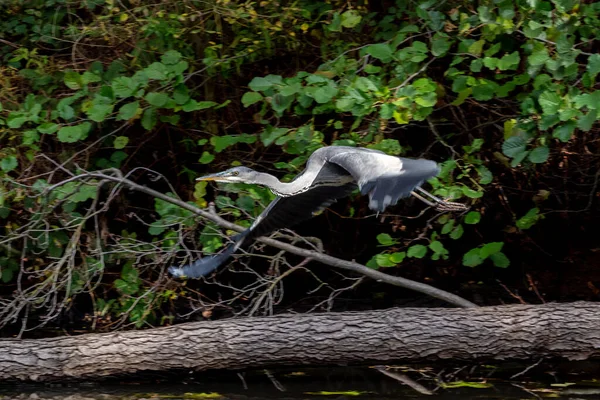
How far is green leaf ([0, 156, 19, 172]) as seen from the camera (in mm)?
5207

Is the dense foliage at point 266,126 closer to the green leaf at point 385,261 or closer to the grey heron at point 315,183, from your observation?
the green leaf at point 385,261

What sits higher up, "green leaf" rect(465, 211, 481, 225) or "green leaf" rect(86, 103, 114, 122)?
"green leaf" rect(86, 103, 114, 122)

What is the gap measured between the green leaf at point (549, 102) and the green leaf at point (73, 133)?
2.65m

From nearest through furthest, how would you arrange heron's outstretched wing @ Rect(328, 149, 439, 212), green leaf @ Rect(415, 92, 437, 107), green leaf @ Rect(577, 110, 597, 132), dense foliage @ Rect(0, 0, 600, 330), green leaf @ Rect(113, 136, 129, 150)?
heron's outstretched wing @ Rect(328, 149, 439, 212), green leaf @ Rect(577, 110, 597, 132), green leaf @ Rect(415, 92, 437, 107), dense foliage @ Rect(0, 0, 600, 330), green leaf @ Rect(113, 136, 129, 150)

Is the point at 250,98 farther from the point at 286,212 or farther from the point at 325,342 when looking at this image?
the point at 325,342

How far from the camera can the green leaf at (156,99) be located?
5246 mm

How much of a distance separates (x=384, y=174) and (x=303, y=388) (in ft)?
4.90

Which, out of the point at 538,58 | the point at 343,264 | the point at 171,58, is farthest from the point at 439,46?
the point at 171,58

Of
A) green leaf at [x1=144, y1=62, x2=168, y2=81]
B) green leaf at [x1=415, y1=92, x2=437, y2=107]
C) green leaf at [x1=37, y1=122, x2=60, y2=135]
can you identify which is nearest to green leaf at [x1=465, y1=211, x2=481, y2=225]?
green leaf at [x1=415, y1=92, x2=437, y2=107]

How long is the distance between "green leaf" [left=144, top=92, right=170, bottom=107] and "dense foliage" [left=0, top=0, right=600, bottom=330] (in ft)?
0.05

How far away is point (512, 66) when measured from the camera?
4.87 meters

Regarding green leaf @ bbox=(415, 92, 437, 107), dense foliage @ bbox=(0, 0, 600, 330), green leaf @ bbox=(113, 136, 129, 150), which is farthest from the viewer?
green leaf @ bbox=(113, 136, 129, 150)

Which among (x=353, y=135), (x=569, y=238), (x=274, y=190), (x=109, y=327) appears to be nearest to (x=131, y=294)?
(x=109, y=327)

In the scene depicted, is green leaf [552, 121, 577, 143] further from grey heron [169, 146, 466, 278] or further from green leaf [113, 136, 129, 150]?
green leaf [113, 136, 129, 150]
